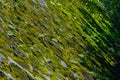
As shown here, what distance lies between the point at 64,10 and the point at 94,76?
4743 millimetres

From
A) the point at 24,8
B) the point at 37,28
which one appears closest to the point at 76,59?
the point at 37,28

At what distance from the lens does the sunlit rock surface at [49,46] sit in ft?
22.3

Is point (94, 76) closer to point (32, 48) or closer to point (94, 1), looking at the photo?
point (32, 48)

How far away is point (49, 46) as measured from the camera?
859cm

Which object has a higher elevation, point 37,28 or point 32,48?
point 37,28

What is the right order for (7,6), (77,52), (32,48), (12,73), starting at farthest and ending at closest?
(77,52) < (7,6) < (32,48) < (12,73)

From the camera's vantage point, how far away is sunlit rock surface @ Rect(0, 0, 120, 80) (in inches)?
268

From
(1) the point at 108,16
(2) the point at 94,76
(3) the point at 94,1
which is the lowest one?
(2) the point at 94,76

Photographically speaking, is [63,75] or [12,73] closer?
[12,73]

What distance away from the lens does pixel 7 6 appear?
8531 millimetres

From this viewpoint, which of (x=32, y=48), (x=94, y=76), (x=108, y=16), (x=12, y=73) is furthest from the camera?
(x=108, y=16)

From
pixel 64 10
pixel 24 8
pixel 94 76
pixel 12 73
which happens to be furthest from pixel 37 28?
pixel 64 10

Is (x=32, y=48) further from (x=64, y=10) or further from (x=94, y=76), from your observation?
(x=64, y=10)

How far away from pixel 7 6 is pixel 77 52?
105 inches
